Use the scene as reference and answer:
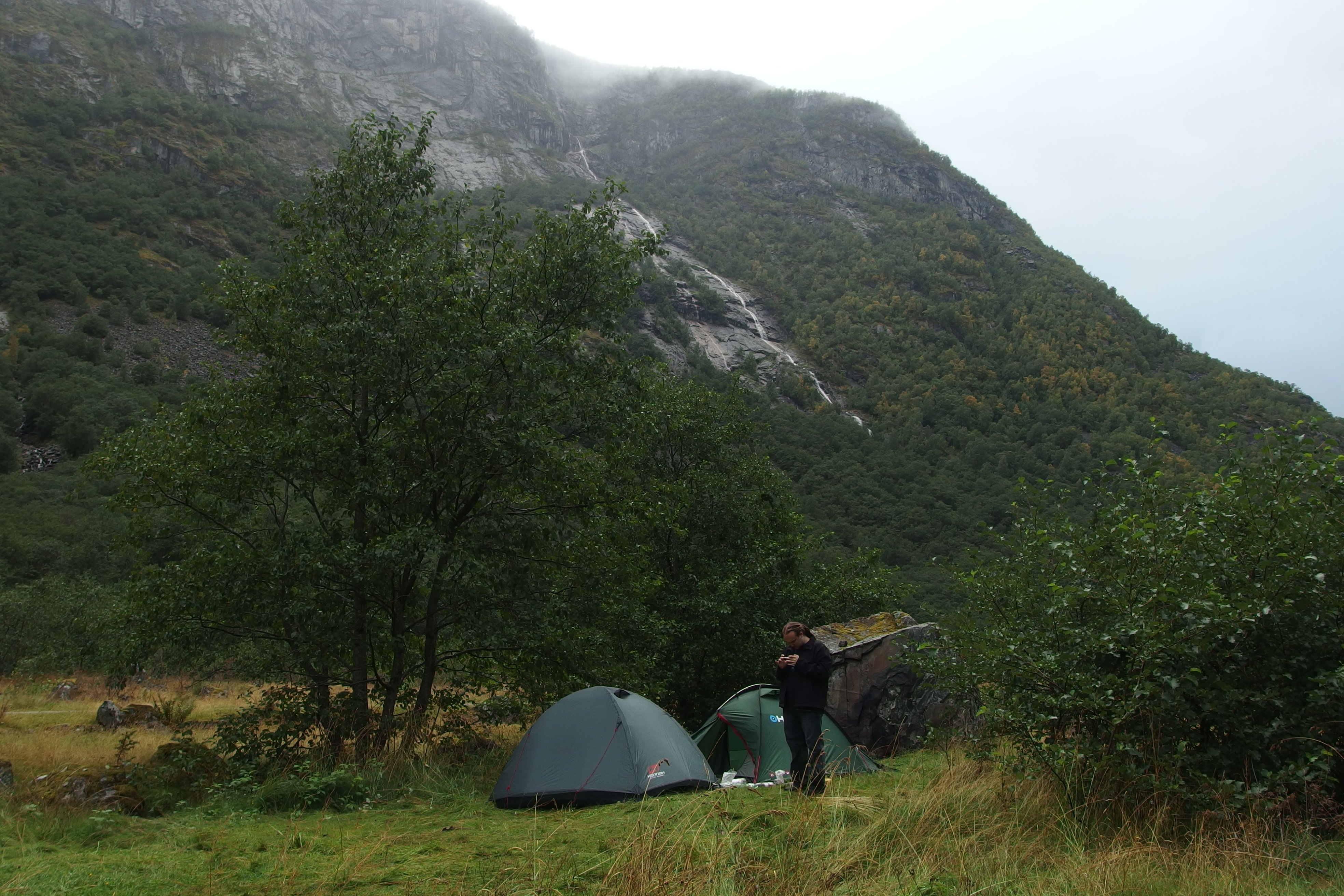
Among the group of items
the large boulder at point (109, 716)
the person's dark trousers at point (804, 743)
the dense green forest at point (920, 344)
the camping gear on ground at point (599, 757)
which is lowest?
the large boulder at point (109, 716)

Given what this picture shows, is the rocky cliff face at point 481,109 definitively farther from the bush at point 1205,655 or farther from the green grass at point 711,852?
the bush at point 1205,655

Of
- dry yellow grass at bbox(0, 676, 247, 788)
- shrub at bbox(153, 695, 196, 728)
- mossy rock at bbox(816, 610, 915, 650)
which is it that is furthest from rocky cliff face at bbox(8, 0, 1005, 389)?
mossy rock at bbox(816, 610, 915, 650)

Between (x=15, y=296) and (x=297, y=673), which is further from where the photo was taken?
(x=15, y=296)

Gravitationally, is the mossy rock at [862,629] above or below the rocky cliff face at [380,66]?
below

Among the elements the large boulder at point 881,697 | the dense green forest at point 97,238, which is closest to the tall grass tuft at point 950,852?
the large boulder at point 881,697

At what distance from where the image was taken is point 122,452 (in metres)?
8.63

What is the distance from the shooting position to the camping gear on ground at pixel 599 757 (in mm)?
7336

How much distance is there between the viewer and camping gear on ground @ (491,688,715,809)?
7.34m

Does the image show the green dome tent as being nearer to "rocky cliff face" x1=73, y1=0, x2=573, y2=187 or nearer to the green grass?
the green grass

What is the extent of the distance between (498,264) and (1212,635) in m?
8.80

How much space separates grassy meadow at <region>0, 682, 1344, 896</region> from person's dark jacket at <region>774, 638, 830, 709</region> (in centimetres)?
71

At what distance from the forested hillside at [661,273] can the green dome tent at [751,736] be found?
252 centimetres

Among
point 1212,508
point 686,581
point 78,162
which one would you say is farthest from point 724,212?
point 1212,508

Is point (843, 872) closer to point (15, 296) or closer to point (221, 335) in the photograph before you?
point (221, 335)
